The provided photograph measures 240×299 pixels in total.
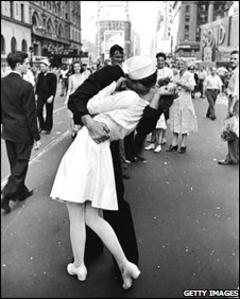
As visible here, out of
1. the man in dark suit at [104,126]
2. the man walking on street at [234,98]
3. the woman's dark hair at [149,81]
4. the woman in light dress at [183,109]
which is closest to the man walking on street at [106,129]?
the man in dark suit at [104,126]

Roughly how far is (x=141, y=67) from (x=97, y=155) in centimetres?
32

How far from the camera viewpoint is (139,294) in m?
1.32

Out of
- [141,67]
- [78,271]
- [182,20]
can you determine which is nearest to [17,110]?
[141,67]

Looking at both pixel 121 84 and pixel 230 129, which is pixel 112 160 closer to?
pixel 121 84

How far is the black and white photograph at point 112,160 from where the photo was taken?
1032 millimetres

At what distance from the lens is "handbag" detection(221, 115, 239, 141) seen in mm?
1305

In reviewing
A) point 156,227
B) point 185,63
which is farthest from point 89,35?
point 156,227

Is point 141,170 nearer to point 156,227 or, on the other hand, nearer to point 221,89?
point 156,227

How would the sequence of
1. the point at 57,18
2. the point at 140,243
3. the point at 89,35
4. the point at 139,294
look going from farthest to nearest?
the point at 140,243 → the point at 139,294 → the point at 89,35 → the point at 57,18

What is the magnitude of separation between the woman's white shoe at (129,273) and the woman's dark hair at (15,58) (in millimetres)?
848

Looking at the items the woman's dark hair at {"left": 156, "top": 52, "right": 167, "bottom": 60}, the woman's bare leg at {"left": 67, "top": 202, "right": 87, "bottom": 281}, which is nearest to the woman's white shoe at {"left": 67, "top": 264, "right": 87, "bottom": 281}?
the woman's bare leg at {"left": 67, "top": 202, "right": 87, "bottom": 281}

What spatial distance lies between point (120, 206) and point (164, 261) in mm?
278

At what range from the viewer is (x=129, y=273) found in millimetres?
1359

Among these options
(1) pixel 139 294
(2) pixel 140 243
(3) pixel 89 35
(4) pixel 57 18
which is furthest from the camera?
(2) pixel 140 243
